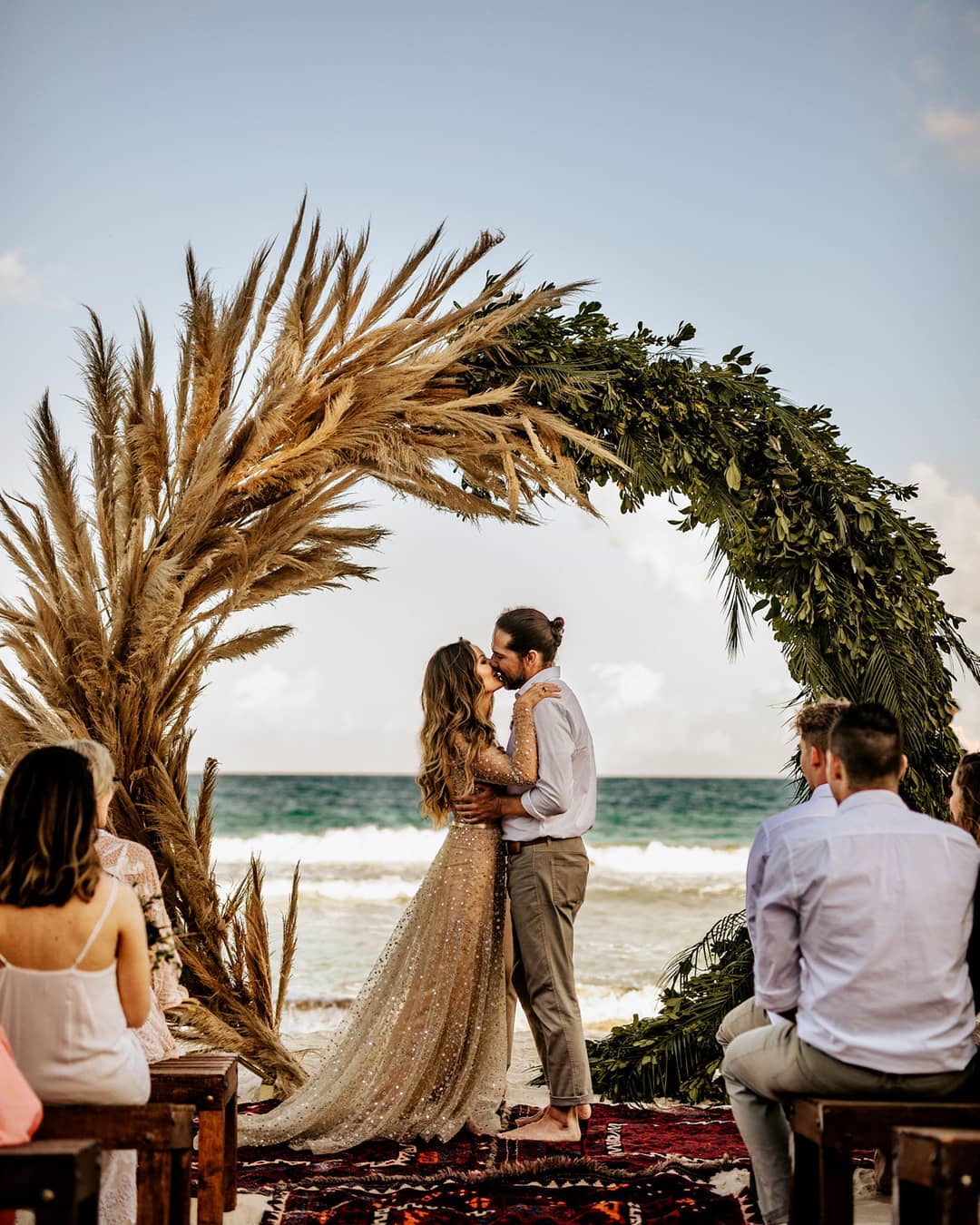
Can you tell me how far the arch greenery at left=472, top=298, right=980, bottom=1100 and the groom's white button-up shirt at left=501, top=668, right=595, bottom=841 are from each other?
96 centimetres

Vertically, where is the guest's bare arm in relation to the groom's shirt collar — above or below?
below

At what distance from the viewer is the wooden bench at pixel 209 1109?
10.7 ft

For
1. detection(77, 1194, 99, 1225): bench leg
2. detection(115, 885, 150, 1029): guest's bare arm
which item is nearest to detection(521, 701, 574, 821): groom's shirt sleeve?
detection(115, 885, 150, 1029): guest's bare arm

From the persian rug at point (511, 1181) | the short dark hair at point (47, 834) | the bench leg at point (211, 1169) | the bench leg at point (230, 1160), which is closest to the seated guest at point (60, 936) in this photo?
the short dark hair at point (47, 834)

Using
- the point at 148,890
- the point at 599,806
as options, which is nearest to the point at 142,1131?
the point at 148,890

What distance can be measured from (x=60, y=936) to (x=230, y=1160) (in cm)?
128

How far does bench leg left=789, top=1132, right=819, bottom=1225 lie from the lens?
9.11 feet

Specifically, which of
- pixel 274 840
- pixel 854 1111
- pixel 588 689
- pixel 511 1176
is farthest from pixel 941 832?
pixel 274 840

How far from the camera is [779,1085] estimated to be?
2.96m

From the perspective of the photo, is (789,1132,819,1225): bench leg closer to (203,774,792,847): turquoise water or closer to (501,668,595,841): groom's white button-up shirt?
(501,668,595,841): groom's white button-up shirt

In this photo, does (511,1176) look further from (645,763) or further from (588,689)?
(645,763)

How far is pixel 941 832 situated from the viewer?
9.16ft

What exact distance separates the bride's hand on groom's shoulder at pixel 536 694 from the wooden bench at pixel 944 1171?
2186mm

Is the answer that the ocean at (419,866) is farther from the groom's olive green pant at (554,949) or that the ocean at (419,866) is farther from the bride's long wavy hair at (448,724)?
the groom's olive green pant at (554,949)
